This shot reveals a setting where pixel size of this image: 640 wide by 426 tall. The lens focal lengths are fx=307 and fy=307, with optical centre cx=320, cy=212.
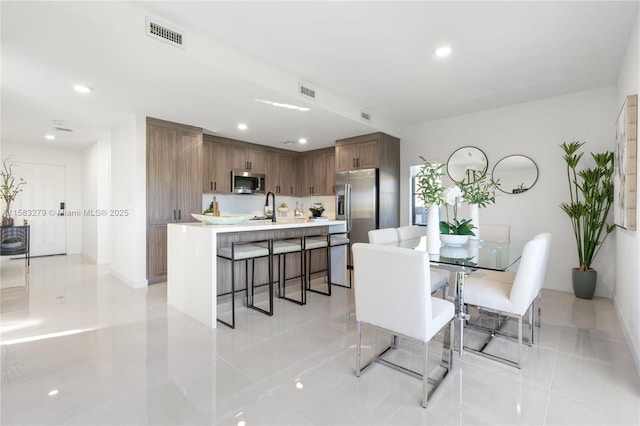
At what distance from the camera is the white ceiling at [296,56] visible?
7.43 ft

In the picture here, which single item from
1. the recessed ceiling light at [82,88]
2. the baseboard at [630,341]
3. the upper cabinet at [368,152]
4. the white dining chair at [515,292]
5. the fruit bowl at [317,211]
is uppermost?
the recessed ceiling light at [82,88]

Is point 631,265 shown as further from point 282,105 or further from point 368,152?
point 282,105

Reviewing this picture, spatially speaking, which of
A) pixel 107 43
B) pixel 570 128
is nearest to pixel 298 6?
pixel 107 43

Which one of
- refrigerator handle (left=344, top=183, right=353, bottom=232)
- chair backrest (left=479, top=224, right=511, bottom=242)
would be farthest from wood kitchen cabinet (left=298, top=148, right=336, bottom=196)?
chair backrest (left=479, top=224, right=511, bottom=242)

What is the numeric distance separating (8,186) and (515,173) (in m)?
9.08

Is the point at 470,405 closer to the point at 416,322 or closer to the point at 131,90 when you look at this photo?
the point at 416,322

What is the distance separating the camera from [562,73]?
3365mm

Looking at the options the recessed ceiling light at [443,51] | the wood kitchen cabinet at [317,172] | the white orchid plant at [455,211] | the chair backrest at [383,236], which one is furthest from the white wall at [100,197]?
the white orchid plant at [455,211]

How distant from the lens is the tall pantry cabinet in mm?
4281

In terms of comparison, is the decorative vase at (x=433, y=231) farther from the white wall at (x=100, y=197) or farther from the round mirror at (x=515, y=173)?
the white wall at (x=100, y=197)

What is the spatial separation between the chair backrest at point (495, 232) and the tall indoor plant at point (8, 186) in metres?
7.83

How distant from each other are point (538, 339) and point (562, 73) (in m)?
2.83

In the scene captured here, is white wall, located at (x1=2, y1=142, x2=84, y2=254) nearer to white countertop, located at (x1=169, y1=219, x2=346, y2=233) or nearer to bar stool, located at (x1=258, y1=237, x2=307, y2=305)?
white countertop, located at (x1=169, y1=219, x2=346, y2=233)

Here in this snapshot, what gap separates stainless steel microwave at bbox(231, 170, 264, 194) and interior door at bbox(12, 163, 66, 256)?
4.28 metres
